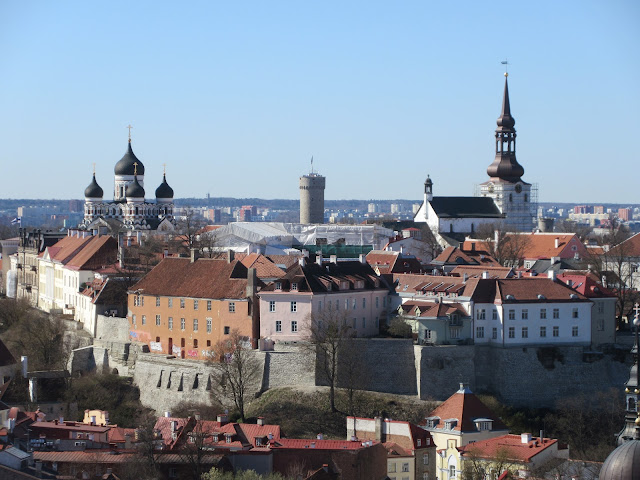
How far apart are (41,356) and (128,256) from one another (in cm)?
1179

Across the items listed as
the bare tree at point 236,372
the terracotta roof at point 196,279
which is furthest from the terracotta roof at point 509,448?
the terracotta roof at point 196,279

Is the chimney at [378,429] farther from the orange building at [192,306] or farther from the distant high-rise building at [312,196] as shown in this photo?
the distant high-rise building at [312,196]

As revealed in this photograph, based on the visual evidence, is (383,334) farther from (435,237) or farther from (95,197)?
(95,197)

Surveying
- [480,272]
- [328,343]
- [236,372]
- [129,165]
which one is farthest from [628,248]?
[129,165]

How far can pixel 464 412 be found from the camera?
51.4 m

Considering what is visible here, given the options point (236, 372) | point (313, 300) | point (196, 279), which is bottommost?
point (236, 372)

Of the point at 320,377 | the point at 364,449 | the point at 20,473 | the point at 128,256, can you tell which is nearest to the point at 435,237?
the point at 128,256

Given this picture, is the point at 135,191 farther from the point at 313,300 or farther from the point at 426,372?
the point at 426,372

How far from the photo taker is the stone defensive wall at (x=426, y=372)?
189ft

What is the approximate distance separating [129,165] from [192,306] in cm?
4745

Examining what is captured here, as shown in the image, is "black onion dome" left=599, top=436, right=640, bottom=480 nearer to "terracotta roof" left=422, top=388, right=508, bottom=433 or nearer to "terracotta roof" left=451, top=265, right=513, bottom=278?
"terracotta roof" left=422, top=388, right=508, bottom=433

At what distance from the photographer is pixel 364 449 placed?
45469mm

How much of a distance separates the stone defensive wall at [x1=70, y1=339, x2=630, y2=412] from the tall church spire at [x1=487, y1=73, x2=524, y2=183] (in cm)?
5600

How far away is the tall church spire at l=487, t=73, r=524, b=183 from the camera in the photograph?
114250mm
